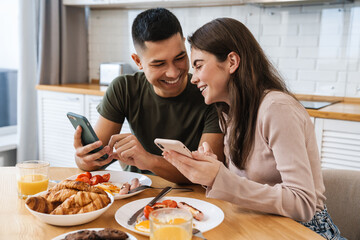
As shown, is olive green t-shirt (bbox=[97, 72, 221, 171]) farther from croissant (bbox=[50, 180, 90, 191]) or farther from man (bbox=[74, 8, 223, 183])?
croissant (bbox=[50, 180, 90, 191])

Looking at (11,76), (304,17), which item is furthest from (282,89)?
(11,76)

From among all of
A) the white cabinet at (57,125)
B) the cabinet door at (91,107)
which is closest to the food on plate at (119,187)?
the cabinet door at (91,107)

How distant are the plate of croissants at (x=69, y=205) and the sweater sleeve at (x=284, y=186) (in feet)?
1.06

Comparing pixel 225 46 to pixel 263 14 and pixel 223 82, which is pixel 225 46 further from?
pixel 263 14

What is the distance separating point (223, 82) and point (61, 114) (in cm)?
249

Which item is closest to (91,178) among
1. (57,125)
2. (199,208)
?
(199,208)

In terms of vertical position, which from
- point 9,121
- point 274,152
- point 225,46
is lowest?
point 9,121

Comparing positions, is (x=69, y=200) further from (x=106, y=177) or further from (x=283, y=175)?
(x=283, y=175)

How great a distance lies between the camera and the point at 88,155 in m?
1.48

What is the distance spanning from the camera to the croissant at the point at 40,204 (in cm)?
101

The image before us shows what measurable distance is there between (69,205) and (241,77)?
0.70 metres

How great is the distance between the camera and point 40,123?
3.70m

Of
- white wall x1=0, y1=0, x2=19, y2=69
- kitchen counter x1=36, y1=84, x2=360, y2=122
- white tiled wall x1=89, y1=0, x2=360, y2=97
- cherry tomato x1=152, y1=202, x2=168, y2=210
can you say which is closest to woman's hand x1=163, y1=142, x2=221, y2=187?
cherry tomato x1=152, y1=202, x2=168, y2=210

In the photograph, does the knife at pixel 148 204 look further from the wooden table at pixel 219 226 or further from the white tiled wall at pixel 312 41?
the white tiled wall at pixel 312 41
